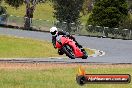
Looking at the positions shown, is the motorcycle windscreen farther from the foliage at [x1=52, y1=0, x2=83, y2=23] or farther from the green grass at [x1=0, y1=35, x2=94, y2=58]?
the foliage at [x1=52, y1=0, x2=83, y2=23]

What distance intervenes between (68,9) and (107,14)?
8214mm

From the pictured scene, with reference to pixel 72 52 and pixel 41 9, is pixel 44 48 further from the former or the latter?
pixel 41 9

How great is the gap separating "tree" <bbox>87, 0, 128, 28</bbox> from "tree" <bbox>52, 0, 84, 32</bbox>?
574 centimetres

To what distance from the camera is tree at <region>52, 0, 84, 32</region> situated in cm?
7269

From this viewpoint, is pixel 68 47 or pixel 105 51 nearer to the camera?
pixel 68 47

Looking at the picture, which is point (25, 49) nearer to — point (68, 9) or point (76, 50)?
point (76, 50)

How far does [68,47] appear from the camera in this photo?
9.03 m

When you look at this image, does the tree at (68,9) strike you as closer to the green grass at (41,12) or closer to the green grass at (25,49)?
the green grass at (41,12)

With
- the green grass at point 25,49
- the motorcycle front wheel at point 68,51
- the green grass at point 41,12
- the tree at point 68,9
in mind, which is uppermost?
the motorcycle front wheel at point 68,51

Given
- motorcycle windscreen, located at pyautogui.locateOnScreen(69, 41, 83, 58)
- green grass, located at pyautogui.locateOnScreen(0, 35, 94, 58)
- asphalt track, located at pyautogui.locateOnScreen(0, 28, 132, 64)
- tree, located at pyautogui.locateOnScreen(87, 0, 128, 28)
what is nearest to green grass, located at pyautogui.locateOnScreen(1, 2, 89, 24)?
tree, located at pyautogui.locateOnScreen(87, 0, 128, 28)

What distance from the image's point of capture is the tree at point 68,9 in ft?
238

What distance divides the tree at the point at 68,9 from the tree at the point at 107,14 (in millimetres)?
5740

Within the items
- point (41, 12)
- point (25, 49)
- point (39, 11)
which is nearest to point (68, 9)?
point (25, 49)

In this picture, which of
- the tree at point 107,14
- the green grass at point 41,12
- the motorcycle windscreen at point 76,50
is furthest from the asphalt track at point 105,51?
the green grass at point 41,12
